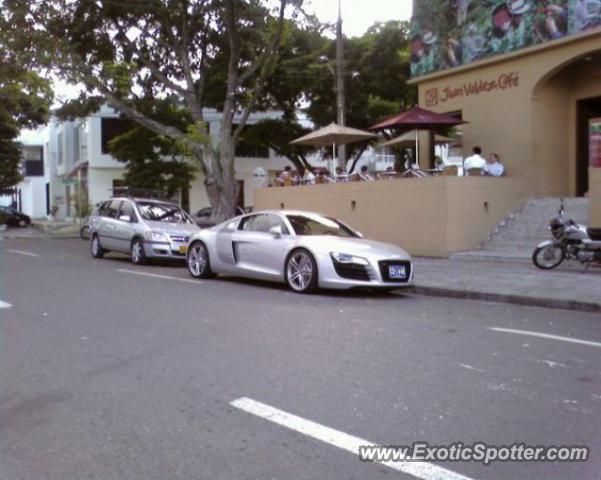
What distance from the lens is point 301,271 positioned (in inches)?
408

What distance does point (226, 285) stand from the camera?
1141 centimetres

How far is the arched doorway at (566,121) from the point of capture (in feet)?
55.8

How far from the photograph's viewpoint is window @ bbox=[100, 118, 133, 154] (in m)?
39.2

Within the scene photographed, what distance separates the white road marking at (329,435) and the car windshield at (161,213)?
1154cm

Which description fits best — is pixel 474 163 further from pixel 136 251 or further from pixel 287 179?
pixel 136 251

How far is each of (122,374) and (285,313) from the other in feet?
10.5

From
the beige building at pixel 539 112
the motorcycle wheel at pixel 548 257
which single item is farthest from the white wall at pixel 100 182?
the motorcycle wheel at pixel 548 257

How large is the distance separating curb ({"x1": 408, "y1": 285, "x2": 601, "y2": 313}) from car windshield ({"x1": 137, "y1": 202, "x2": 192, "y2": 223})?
7.11 m

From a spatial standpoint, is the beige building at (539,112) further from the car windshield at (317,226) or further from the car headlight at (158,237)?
the car headlight at (158,237)

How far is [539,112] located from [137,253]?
1050cm

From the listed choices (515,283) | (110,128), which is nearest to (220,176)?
(515,283)

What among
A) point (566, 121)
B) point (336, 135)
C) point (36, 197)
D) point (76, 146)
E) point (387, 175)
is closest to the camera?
point (387, 175)

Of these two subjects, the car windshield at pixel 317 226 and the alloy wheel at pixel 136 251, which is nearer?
the car windshield at pixel 317 226

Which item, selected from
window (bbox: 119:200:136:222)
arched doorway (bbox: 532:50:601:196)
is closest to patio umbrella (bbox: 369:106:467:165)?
arched doorway (bbox: 532:50:601:196)
